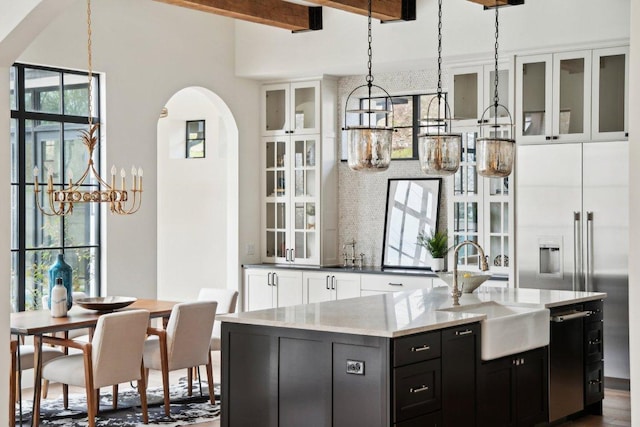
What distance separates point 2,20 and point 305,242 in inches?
208

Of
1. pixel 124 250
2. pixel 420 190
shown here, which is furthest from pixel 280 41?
pixel 124 250

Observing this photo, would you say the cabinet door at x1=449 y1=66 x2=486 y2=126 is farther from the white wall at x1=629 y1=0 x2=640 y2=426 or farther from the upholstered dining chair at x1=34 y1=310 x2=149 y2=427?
the white wall at x1=629 y1=0 x2=640 y2=426

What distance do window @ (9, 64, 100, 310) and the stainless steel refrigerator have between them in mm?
3601

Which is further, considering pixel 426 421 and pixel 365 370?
pixel 426 421

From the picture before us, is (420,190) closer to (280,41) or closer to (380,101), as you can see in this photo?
(380,101)

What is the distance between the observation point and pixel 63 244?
7.32 meters

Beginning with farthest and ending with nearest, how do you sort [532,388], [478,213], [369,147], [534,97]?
[478,213]
[534,97]
[532,388]
[369,147]

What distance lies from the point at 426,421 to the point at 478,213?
140 inches

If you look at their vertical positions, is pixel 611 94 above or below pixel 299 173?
above

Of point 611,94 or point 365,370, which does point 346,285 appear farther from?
point 365,370

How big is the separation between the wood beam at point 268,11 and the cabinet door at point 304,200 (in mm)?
1138

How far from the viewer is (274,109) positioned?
9.16 m

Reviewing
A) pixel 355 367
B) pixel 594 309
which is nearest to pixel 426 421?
pixel 355 367

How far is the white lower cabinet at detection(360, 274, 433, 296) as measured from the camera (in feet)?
25.8
